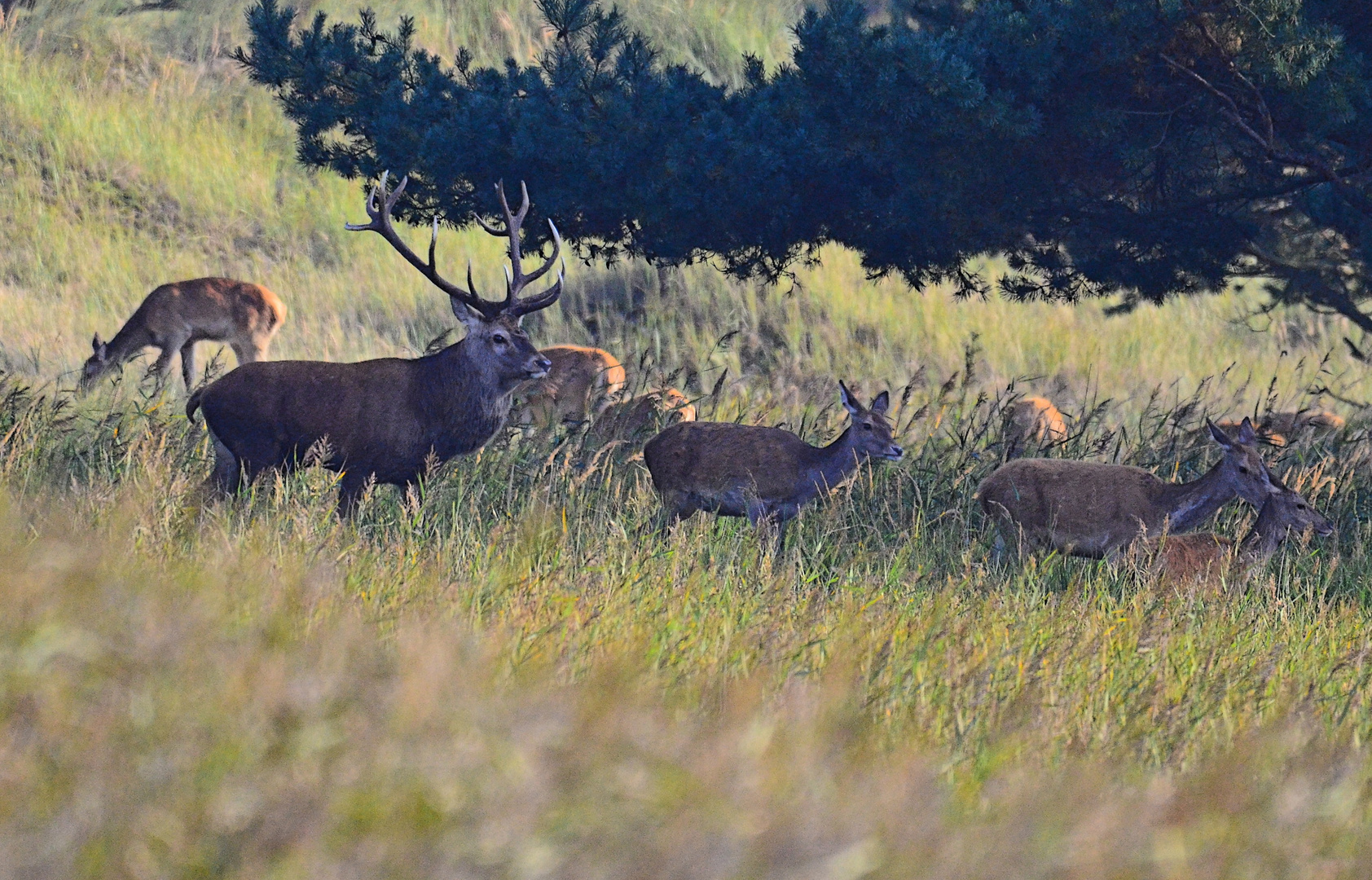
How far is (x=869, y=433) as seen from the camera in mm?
8727

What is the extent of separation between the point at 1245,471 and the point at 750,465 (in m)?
2.38

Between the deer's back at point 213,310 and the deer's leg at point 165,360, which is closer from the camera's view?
the deer's leg at point 165,360

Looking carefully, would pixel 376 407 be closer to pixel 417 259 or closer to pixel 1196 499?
pixel 417 259

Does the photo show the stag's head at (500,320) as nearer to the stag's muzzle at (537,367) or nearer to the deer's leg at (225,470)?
the stag's muzzle at (537,367)


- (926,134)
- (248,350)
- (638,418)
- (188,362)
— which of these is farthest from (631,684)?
(248,350)

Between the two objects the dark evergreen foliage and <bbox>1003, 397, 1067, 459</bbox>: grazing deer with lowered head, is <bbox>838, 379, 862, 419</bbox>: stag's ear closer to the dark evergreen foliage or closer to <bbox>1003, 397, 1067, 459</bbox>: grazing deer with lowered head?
the dark evergreen foliage

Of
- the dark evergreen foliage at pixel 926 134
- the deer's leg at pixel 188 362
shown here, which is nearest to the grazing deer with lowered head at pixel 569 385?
the dark evergreen foliage at pixel 926 134

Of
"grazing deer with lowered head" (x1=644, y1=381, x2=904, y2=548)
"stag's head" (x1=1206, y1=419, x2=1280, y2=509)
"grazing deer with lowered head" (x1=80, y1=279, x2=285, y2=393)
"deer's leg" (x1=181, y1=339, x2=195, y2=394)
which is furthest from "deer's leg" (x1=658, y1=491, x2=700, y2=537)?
"deer's leg" (x1=181, y1=339, x2=195, y2=394)

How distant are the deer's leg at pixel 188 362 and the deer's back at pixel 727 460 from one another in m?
6.68

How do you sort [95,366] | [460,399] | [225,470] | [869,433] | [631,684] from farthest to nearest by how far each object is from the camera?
[95,366], [869,433], [460,399], [225,470], [631,684]

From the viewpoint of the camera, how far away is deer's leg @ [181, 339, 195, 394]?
46.5 feet

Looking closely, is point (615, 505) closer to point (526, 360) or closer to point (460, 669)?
point (526, 360)

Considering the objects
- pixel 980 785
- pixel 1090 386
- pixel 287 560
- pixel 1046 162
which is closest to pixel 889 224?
pixel 1046 162

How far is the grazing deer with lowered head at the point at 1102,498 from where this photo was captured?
7.98 metres
